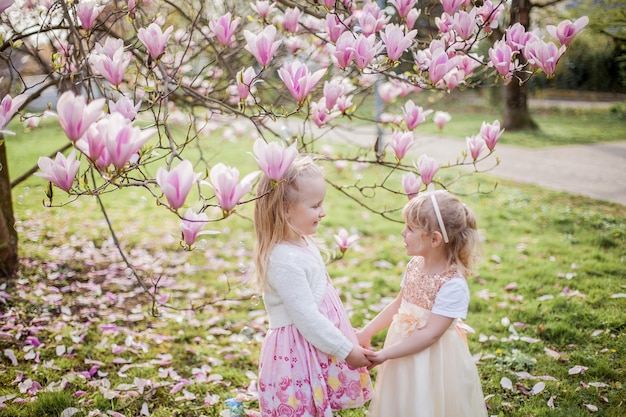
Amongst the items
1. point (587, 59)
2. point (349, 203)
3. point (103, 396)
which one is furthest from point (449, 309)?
point (587, 59)

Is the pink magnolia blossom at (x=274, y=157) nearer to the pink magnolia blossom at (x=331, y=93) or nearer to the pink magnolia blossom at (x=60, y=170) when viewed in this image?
the pink magnolia blossom at (x=60, y=170)

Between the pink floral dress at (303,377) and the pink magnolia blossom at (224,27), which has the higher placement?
the pink magnolia blossom at (224,27)

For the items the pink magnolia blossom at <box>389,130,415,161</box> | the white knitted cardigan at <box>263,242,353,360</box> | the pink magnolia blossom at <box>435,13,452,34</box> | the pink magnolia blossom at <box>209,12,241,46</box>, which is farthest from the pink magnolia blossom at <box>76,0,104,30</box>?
the pink magnolia blossom at <box>435,13,452,34</box>

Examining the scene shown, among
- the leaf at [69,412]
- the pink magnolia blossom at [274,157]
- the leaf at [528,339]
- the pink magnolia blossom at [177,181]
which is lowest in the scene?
the leaf at [528,339]

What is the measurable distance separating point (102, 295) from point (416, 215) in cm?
277

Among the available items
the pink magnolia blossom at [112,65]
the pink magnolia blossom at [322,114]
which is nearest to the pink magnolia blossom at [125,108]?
the pink magnolia blossom at [112,65]

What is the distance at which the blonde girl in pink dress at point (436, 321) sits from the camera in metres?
1.88

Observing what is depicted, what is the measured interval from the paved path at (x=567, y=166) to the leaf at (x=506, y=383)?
10.7 ft

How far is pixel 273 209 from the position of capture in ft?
6.26

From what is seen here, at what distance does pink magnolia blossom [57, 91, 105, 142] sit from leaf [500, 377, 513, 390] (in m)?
2.31

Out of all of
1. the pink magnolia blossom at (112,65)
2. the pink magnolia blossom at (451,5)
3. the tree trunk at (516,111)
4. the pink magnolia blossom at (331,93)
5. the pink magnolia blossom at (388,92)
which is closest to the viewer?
the pink magnolia blossom at (112,65)

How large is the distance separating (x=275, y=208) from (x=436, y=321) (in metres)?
0.70

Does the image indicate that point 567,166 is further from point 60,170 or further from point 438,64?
point 60,170

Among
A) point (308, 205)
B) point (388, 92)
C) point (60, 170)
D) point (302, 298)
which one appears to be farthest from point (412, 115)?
point (60, 170)
